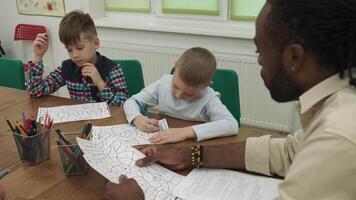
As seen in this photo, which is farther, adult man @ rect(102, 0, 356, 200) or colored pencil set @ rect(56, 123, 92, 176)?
colored pencil set @ rect(56, 123, 92, 176)

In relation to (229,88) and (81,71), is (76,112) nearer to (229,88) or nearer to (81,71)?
(81,71)

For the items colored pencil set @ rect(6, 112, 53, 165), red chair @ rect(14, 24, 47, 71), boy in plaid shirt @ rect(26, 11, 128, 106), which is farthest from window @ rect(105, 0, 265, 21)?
colored pencil set @ rect(6, 112, 53, 165)

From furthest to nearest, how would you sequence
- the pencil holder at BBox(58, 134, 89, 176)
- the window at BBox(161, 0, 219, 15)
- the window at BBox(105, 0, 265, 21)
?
1. the window at BBox(161, 0, 219, 15)
2. the window at BBox(105, 0, 265, 21)
3. the pencil holder at BBox(58, 134, 89, 176)

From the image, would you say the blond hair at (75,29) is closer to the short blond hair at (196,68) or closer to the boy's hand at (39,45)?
the boy's hand at (39,45)

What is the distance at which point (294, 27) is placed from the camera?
81cm

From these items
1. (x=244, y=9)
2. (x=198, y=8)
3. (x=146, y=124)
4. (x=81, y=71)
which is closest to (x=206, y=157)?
(x=146, y=124)

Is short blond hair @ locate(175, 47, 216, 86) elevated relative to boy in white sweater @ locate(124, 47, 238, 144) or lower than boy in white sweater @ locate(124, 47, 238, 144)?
elevated

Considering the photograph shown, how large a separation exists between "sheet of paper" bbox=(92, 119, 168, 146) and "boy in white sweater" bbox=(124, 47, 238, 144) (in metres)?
0.03

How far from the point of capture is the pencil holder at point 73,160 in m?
1.20

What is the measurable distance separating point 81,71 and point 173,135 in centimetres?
84

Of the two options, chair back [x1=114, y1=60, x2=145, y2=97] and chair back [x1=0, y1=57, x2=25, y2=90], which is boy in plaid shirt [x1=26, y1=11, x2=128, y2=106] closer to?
chair back [x1=114, y1=60, x2=145, y2=97]

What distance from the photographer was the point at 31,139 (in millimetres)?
1269

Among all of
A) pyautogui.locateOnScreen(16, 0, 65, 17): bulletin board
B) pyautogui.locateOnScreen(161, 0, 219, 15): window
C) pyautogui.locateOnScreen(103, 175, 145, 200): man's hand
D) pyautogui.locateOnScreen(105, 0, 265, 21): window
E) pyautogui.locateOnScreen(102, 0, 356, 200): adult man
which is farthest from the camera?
pyautogui.locateOnScreen(16, 0, 65, 17): bulletin board

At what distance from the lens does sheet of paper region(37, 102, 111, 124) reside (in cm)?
167
